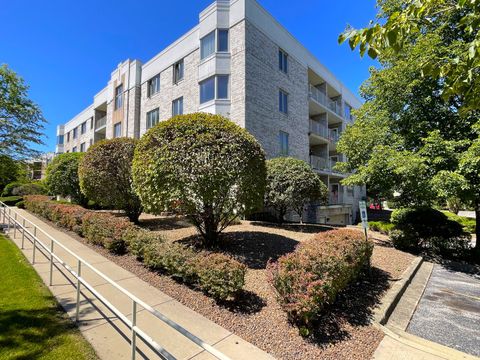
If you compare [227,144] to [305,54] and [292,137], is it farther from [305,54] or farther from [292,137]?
[305,54]

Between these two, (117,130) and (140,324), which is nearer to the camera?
(140,324)

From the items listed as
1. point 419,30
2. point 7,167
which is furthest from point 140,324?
point 7,167

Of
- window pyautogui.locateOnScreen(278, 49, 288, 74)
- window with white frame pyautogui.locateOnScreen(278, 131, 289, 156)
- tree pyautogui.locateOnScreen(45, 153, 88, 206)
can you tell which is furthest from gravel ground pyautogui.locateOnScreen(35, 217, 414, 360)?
window pyautogui.locateOnScreen(278, 49, 288, 74)

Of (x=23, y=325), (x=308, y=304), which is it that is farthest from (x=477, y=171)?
(x=23, y=325)

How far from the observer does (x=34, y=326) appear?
13.1ft

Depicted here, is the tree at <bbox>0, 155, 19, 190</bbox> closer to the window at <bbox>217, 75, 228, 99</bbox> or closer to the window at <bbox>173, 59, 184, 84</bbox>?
the window at <bbox>217, 75, 228, 99</bbox>

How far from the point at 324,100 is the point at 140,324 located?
83.8ft

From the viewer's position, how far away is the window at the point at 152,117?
22570mm

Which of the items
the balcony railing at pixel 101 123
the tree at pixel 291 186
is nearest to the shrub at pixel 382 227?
the tree at pixel 291 186

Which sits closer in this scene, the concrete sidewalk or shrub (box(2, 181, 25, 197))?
the concrete sidewalk

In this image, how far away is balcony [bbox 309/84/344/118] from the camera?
78.1ft

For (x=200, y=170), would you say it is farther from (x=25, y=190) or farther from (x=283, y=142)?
(x=25, y=190)

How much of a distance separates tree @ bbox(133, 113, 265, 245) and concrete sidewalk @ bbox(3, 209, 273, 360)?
234 centimetres

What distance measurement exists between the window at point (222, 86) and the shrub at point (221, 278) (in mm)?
14297
